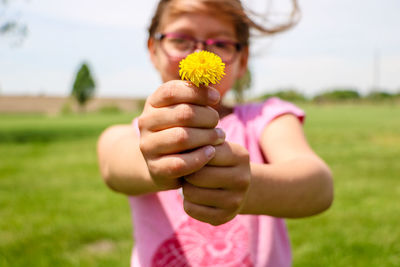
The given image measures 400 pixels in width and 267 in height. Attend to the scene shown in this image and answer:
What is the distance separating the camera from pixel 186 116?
3.02 ft

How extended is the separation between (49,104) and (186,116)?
278ft

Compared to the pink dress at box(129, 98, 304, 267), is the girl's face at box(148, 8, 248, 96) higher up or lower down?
higher up

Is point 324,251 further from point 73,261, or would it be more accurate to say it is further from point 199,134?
point 199,134

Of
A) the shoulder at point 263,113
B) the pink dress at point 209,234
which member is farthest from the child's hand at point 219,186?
the shoulder at point 263,113

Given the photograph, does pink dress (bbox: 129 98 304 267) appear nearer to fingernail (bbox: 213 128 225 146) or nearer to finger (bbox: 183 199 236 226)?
finger (bbox: 183 199 236 226)

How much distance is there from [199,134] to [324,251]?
3741mm

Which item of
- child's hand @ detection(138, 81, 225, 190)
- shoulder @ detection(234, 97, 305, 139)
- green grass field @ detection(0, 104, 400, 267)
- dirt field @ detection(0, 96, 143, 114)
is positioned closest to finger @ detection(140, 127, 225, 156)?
child's hand @ detection(138, 81, 225, 190)

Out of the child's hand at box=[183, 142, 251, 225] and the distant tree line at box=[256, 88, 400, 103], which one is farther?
the distant tree line at box=[256, 88, 400, 103]

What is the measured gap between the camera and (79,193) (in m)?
7.07

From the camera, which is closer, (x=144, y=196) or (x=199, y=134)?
(x=199, y=134)

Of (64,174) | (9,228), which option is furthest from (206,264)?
(64,174)

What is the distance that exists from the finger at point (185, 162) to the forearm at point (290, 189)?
0.39m

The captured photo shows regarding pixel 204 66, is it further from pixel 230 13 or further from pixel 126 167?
pixel 230 13

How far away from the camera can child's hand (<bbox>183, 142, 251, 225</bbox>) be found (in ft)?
3.28
